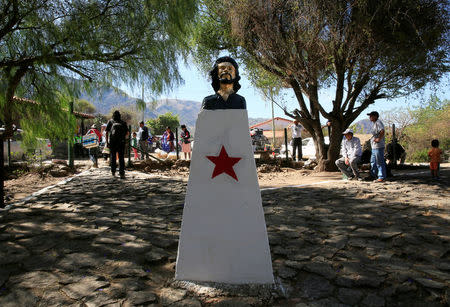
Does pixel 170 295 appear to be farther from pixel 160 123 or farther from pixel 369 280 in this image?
pixel 160 123

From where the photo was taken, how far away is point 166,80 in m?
6.75

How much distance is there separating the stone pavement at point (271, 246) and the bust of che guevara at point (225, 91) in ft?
5.04

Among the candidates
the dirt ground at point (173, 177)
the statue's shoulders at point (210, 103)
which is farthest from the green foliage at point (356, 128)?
the statue's shoulders at point (210, 103)

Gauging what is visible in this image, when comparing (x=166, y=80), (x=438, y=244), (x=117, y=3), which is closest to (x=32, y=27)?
(x=117, y=3)

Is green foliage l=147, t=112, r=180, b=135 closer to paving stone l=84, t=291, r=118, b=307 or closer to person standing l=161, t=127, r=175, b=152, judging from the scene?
person standing l=161, t=127, r=175, b=152

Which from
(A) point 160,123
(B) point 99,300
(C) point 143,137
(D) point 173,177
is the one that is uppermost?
(A) point 160,123

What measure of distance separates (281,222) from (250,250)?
5.66 feet

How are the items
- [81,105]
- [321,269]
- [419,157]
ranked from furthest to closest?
1. [419,157]
2. [81,105]
3. [321,269]

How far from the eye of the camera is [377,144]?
21.6 ft

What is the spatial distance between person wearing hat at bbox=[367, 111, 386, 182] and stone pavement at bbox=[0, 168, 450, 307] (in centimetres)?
139

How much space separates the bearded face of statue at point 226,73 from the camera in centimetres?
271

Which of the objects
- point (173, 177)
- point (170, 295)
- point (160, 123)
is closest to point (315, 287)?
point (170, 295)

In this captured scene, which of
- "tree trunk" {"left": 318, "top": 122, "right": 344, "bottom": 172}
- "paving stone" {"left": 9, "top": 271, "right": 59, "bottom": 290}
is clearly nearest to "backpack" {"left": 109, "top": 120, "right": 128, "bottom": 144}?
"paving stone" {"left": 9, "top": 271, "right": 59, "bottom": 290}

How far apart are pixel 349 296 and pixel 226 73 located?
6.86 ft
